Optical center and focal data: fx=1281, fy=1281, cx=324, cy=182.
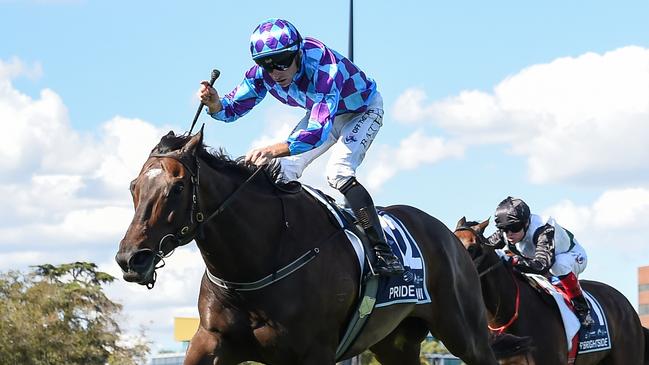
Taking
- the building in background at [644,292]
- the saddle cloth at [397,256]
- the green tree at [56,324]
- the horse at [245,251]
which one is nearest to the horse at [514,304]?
the saddle cloth at [397,256]

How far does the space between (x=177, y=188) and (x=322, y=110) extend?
145 centimetres

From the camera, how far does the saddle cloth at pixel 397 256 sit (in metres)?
9.61

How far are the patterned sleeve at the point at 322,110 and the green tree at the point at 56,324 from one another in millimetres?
27875

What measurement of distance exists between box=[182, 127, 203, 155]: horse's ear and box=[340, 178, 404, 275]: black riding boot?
1506 mm

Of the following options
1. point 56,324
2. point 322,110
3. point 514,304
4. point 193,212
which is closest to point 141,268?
point 193,212

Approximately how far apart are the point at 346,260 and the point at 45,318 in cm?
2895

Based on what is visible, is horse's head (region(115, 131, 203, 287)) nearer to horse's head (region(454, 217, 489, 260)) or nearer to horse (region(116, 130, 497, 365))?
horse (region(116, 130, 497, 365))

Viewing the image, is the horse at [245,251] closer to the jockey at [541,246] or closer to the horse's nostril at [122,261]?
the horse's nostril at [122,261]

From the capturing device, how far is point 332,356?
8984 mm

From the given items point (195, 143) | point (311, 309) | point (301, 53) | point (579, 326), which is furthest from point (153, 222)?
point (579, 326)

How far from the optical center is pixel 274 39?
927 centimetres

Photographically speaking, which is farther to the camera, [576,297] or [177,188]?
[576,297]

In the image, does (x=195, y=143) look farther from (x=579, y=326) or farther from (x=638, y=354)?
(x=638, y=354)

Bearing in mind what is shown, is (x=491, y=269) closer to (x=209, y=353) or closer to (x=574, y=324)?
(x=574, y=324)
